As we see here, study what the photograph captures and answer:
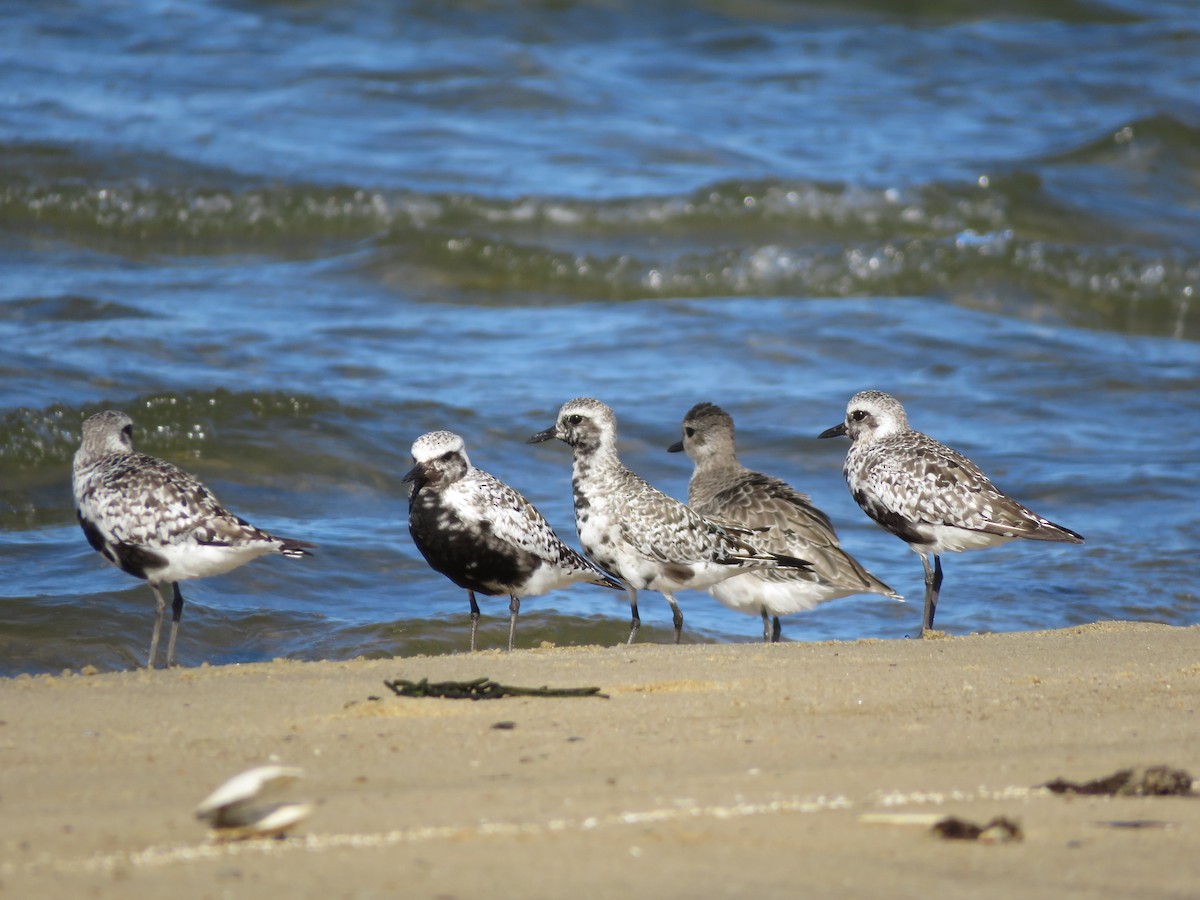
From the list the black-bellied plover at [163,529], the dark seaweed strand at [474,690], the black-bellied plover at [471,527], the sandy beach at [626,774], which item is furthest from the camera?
the black-bellied plover at [471,527]

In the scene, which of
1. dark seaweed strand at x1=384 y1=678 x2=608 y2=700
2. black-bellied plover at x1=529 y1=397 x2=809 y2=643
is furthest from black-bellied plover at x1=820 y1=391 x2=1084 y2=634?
dark seaweed strand at x1=384 y1=678 x2=608 y2=700

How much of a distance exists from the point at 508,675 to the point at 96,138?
50.5 ft

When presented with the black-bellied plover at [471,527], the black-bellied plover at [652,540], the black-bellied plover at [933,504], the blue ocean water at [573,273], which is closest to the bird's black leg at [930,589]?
the black-bellied plover at [933,504]

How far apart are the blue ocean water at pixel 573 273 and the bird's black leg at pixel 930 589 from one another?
1.57 feet

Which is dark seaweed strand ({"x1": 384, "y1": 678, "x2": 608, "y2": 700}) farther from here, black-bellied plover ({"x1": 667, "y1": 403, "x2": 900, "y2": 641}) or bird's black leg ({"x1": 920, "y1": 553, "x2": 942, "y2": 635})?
bird's black leg ({"x1": 920, "y1": 553, "x2": 942, "y2": 635})

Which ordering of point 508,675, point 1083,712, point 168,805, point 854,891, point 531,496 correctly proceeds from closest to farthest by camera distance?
point 854,891
point 168,805
point 1083,712
point 508,675
point 531,496

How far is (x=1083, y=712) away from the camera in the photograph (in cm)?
545

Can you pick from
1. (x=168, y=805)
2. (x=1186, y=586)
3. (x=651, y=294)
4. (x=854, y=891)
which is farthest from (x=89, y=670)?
(x=651, y=294)

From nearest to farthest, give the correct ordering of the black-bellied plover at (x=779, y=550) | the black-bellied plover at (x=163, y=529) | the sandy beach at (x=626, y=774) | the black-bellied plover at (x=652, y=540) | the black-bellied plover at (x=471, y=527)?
the sandy beach at (x=626, y=774)
the black-bellied plover at (x=163, y=529)
the black-bellied plover at (x=471, y=527)
the black-bellied plover at (x=652, y=540)
the black-bellied plover at (x=779, y=550)

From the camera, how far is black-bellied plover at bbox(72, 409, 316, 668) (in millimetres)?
7133

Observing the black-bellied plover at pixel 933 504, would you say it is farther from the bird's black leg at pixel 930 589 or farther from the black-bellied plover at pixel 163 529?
the black-bellied plover at pixel 163 529

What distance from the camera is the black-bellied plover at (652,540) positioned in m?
7.88

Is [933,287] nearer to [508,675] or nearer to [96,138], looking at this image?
[96,138]

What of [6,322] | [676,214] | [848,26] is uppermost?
[848,26]
